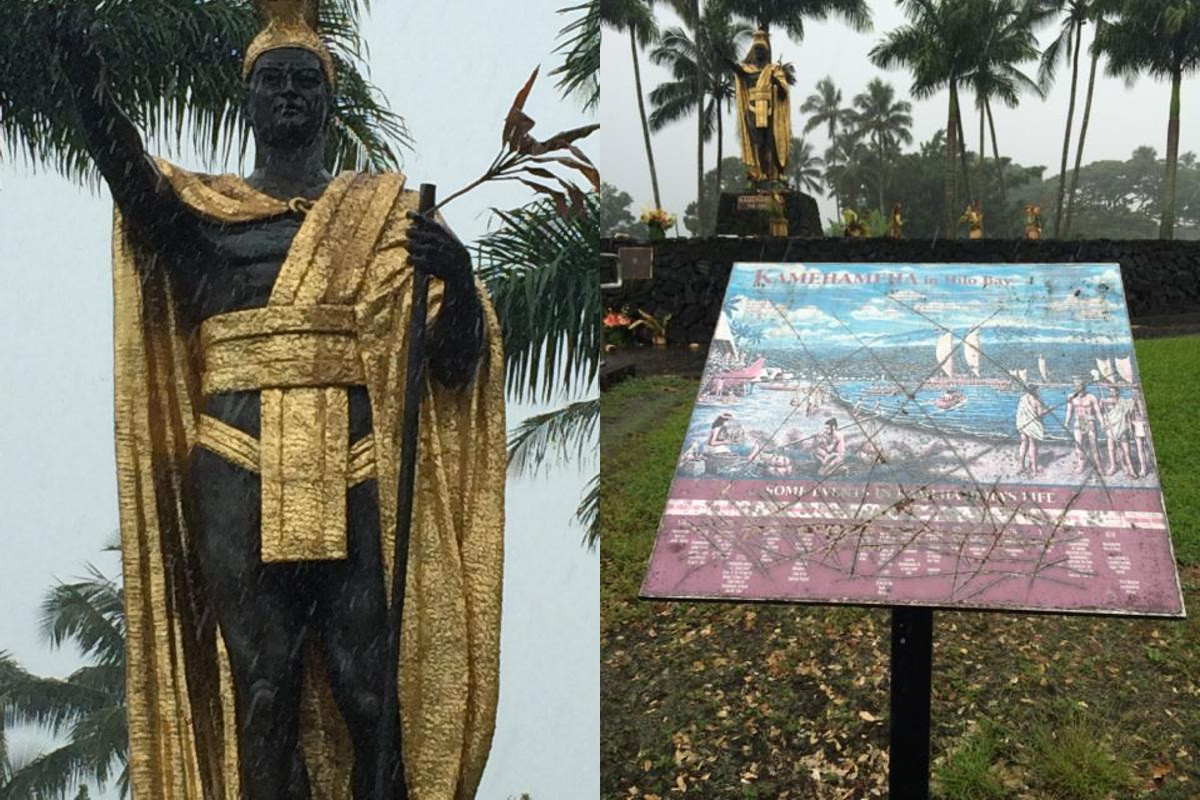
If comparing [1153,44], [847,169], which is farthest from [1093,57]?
[847,169]

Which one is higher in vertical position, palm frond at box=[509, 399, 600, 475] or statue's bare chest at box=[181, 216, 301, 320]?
statue's bare chest at box=[181, 216, 301, 320]

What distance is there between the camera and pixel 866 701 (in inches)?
169

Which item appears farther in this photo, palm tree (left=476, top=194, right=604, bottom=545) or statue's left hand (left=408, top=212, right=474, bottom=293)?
palm tree (left=476, top=194, right=604, bottom=545)

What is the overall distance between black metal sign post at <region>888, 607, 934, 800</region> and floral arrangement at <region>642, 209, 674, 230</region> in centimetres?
799

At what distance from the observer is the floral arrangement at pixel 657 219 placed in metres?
10.5

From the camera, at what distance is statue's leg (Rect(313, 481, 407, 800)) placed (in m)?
2.48

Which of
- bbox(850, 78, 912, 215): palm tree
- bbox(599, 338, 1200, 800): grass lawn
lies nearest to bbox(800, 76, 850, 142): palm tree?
bbox(850, 78, 912, 215): palm tree

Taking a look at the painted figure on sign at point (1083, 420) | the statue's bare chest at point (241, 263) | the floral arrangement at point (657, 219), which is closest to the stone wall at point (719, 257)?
the floral arrangement at point (657, 219)

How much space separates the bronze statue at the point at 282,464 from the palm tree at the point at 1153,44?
1153 centimetres

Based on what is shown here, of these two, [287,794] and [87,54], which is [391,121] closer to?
[87,54]

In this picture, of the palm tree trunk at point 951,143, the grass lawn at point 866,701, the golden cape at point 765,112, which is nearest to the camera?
the grass lawn at point 866,701

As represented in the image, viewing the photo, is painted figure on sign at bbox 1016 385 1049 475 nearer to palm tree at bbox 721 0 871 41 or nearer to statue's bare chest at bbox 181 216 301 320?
statue's bare chest at bbox 181 216 301 320

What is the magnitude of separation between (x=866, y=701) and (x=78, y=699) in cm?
262

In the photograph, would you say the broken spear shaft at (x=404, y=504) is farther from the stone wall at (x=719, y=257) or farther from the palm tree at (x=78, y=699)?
the stone wall at (x=719, y=257)
